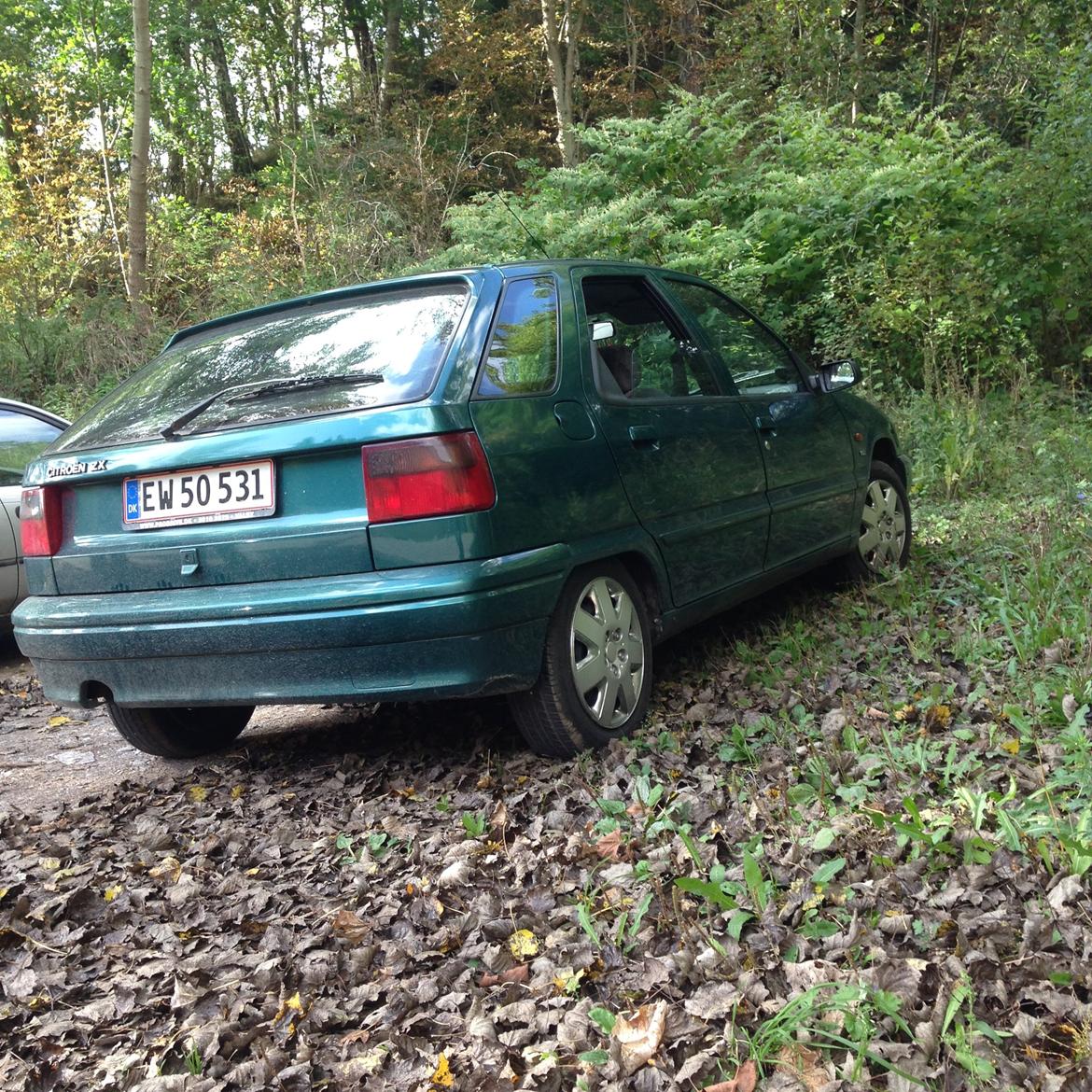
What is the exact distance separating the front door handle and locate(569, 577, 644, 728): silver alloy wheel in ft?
1.67

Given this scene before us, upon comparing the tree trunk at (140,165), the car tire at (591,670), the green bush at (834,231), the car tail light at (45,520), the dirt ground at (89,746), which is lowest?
the dirt ground at (89,746)

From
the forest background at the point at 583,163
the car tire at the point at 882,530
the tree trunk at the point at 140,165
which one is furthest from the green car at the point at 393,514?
the tree trunk at the point at 140,165

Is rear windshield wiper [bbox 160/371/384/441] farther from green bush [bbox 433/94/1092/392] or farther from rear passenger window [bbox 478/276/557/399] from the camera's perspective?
green bush [bbox 433/94/1092/392]

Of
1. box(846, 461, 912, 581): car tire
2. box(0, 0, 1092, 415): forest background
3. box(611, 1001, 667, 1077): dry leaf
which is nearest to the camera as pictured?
box(611, 1001, 667, 1077): dry leaf

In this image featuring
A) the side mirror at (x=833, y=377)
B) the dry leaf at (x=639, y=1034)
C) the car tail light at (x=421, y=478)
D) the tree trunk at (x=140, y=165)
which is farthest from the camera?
the tree trunk at (x=140, y=165)

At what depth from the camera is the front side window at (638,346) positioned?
13.4 feet

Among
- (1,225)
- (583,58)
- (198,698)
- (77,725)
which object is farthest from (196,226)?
(198,698)

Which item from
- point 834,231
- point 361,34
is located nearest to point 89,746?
point 834,231

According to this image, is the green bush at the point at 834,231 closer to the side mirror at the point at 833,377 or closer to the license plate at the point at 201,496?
the side mirror at the point at 833,377

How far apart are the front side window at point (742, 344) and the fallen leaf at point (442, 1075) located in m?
3.14

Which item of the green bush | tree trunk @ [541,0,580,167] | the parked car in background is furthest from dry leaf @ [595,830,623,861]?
tree trunk @ [541,0,580,167]

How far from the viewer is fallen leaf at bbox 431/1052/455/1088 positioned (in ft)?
6.87

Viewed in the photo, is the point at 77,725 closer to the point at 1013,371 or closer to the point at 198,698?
the point at 198,698

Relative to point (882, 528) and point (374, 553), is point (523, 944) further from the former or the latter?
point (882, 528)
